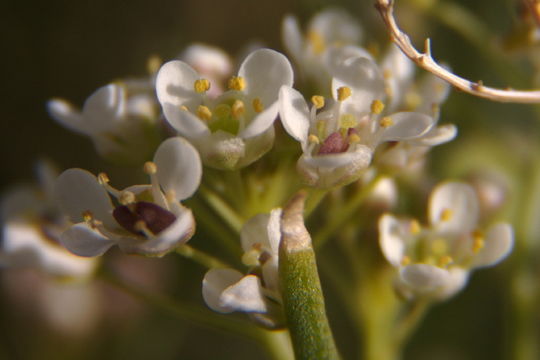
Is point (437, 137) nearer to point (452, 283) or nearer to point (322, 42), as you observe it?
point (452, 283)

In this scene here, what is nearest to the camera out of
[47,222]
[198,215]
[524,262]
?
[198,215]

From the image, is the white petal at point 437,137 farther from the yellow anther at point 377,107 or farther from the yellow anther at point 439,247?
the yellow anther at point 439,247

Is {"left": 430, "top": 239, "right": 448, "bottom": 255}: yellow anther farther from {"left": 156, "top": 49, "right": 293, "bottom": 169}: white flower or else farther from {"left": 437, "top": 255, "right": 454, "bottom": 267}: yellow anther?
{"left": 156, "top": 49, "right": 293, "bottom": 169}: white flower

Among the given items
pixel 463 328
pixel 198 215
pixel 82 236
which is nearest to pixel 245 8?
pixel 463 328

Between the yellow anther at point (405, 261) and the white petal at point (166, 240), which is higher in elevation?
the white petal at point (166, 240)

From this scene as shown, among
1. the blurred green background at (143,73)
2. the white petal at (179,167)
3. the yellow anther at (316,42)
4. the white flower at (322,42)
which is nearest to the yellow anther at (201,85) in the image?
the white petal at (179,167)

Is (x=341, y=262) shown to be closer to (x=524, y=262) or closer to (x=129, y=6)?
(x=524, y=262)
